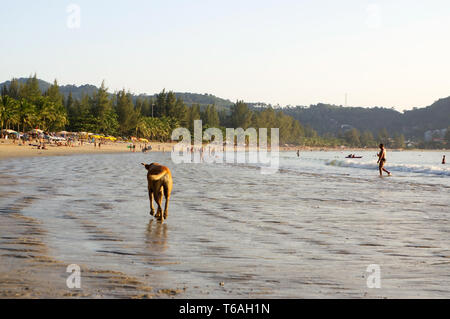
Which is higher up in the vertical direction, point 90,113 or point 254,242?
point 90,113

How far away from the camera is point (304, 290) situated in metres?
5.62

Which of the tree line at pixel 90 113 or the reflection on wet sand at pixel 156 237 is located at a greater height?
the tree line at pixel 90 113

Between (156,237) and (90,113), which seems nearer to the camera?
(156,237)

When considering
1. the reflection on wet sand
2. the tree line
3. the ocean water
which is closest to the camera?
the ocean water

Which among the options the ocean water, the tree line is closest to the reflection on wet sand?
the ocean water

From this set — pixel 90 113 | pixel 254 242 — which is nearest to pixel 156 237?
pixel 254 242

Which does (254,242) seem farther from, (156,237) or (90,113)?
(90,113)

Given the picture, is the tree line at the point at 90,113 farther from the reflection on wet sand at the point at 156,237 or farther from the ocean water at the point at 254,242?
the reflection on wet sand at the point at 156,237

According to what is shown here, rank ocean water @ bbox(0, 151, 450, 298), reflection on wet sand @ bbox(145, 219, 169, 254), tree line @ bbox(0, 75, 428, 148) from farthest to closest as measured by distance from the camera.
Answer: tree line @ bbox(0, 75, 428, 148) < reflection on wet sand @ bbox(145, 219, 169, 254) < ocean water @ bbox(0, 151, 450, 298)

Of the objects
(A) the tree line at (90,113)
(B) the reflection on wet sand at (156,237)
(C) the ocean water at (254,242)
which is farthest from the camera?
(A) the tree line at (90,113)

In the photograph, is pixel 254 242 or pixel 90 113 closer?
pixel 254 242

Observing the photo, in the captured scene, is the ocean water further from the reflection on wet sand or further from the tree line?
the tree line

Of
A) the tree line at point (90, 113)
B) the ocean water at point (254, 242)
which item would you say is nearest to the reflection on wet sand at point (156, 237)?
the ocean water at point (254, 242)
